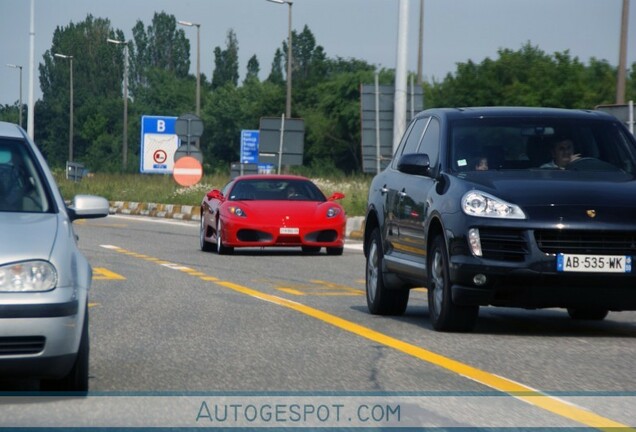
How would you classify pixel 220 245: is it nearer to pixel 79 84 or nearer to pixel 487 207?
pixel 487 207

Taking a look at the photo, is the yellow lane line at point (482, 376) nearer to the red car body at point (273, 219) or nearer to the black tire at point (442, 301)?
the black tire at point (442, 301)

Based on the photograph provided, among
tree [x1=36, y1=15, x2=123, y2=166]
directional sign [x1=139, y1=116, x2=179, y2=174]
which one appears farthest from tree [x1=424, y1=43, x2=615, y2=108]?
tree [x1=36, y1=15, x2=123, y2=166]

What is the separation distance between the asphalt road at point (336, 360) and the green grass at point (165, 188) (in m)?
21.0

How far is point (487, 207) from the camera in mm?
10594

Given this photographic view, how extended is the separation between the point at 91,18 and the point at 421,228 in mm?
156519

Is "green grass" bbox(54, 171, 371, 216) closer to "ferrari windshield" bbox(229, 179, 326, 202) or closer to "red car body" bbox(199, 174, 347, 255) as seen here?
"ferrari windshield" bbox(229, 179, 326, 202)

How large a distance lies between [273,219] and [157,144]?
35.4 m

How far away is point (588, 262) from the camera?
10.3 meters

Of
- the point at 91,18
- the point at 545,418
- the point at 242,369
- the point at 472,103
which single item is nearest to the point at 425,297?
the point at 242,369

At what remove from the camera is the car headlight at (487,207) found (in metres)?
10.5

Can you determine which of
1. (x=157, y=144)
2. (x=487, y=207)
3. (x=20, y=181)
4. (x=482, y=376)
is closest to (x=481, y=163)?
(x=487, y=207)

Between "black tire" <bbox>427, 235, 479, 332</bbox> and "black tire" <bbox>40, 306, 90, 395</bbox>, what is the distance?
12.1 ft

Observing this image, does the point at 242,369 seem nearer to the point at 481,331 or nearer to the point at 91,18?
the point at 481,331

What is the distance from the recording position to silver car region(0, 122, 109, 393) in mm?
7160
